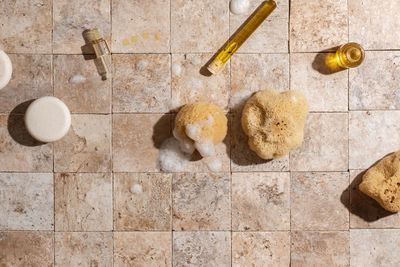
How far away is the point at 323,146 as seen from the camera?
1225mm

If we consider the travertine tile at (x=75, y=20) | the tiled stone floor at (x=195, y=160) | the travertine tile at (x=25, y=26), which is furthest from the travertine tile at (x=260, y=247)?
the travertine tile at (x=25, y=26)

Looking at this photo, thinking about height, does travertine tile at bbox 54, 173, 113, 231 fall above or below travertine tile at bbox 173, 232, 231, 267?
above

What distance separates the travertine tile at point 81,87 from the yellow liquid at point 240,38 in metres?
0.41

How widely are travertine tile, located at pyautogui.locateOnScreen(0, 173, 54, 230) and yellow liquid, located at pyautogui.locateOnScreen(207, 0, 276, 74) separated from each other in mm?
759

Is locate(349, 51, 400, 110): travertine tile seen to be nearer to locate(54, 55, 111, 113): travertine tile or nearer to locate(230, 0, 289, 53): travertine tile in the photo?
locate(230, 0, 289, 53): travertine tile

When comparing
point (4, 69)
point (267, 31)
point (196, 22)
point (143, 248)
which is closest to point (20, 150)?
point (4, 69)

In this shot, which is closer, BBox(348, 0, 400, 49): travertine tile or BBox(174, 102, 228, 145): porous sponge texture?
BBox(174, 102, 228, 145): porous sponge texture

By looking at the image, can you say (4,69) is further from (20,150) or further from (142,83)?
(142,83)

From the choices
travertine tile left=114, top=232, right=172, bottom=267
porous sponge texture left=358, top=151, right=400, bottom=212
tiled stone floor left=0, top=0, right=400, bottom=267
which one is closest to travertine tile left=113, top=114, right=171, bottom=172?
tiled stone floor left=0, top=0, right=400, bottom=267

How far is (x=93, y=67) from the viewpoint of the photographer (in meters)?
1.21

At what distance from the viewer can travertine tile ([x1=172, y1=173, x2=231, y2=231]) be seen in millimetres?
1226

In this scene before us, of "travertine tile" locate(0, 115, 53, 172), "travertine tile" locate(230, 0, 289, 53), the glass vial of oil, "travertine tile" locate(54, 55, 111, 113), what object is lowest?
"travertine tile" locate(0, 115, 53, 172)

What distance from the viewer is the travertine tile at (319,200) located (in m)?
1.23

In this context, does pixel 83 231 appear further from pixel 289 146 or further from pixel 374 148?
pixel 374 148
